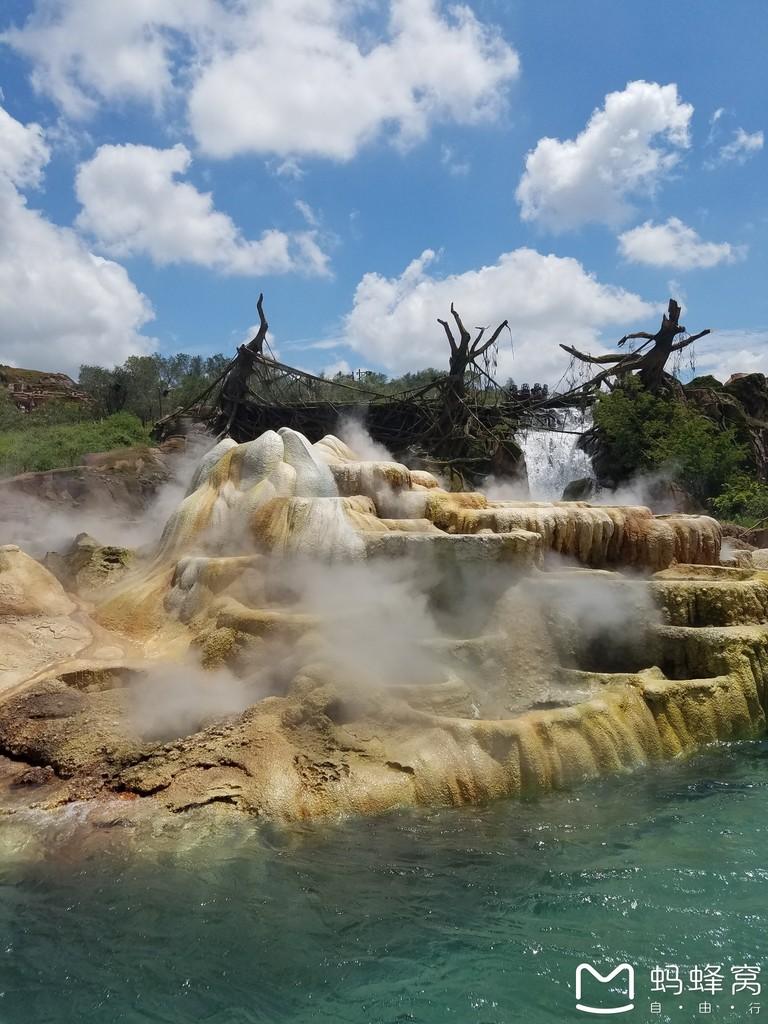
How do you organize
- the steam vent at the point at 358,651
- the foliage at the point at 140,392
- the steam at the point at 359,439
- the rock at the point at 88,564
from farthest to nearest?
the foliage at the point at 140,392 < the steam at the point at 359,439 < the rock at the point at 88,564 < the steam vent at the point at 358,651

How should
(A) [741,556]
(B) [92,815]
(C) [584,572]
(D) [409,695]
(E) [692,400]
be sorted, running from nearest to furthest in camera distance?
1. (B) [92,815]
2. (D) [409,695]
3. (C) [584,572]
4. (A) [741,556]
5. (E) [692,400]

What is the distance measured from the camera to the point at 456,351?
17.9m

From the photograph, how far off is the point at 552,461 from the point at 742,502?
441 centimetres

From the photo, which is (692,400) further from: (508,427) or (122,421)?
(122,421)

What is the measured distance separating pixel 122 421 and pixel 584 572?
54.7ft

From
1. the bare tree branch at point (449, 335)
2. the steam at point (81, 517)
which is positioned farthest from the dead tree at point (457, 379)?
the steam at point (81, 517)

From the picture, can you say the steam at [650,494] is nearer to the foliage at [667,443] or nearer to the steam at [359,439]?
the foliage at [667,443]

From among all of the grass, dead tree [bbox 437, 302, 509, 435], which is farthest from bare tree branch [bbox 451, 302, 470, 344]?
the grass

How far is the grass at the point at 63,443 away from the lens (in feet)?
55.8

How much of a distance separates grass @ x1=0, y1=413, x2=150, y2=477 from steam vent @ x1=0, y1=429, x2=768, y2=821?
860 cm

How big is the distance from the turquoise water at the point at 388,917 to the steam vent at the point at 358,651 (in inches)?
18.3

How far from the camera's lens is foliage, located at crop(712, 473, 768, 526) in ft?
50.8

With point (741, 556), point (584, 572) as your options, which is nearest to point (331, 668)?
point (584, 572)

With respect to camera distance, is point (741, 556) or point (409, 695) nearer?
point (409, 695)
